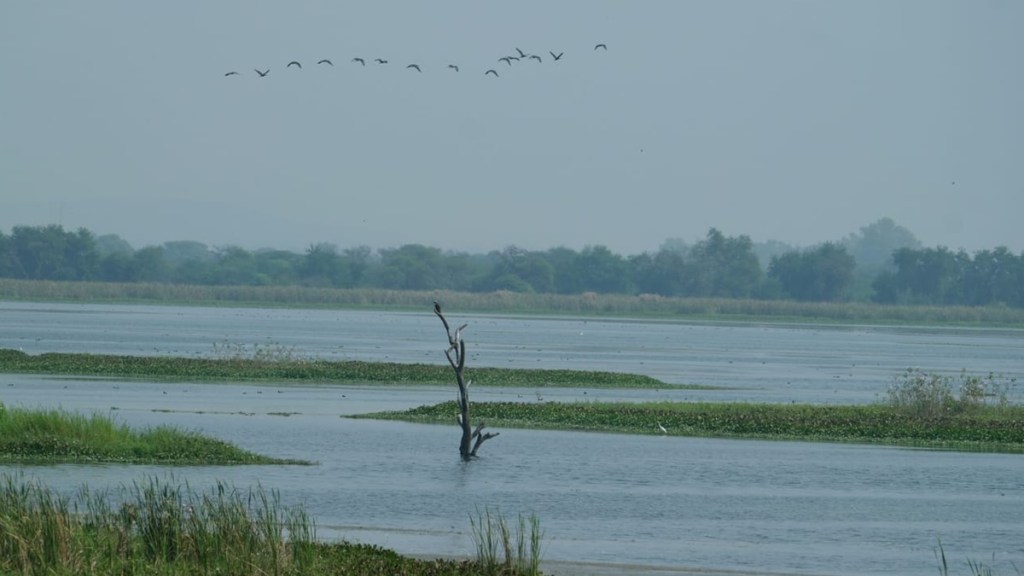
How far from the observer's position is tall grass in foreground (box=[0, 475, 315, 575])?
20203 mm

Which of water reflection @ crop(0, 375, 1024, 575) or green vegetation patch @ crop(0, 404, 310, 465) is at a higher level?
green vegetation patch @ crop(0, 404, 310, 465)

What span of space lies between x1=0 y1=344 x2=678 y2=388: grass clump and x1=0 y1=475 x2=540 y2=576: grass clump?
38.2 meters

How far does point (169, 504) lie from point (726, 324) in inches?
5799

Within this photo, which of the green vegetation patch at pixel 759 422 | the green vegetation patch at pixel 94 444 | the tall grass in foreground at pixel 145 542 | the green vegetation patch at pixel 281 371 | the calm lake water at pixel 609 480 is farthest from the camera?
the green vegetation patch at pixel 281 371

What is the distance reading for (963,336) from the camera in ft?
492

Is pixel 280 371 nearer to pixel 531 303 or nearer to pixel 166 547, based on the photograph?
pixel 166 547

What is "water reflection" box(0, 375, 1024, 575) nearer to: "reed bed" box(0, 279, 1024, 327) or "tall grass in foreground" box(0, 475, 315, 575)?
"tall grass in foreground" box(0, 475, 315, 575)

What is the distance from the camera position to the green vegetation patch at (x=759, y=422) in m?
45.5

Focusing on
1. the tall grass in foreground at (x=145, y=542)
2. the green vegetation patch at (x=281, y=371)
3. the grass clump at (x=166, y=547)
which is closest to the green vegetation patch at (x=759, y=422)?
the green vegetation patch at (x=281, y=371)

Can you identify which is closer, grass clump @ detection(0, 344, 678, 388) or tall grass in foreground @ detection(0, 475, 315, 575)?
tall grass in foreground @ detection(0, 475, 315, 575)

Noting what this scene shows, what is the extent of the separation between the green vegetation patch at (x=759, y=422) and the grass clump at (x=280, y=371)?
13.1 m

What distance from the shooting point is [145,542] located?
21.5m

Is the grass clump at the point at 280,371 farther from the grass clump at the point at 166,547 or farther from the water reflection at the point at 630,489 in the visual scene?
the grass clump at the point at 166,547

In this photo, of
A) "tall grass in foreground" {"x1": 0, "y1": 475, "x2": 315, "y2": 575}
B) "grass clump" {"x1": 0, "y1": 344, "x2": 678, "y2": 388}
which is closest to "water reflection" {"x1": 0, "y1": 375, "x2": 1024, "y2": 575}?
"tall grass in foreground" {"x1": 0, "y1": 475, "x2": 315, "y2": 575}
